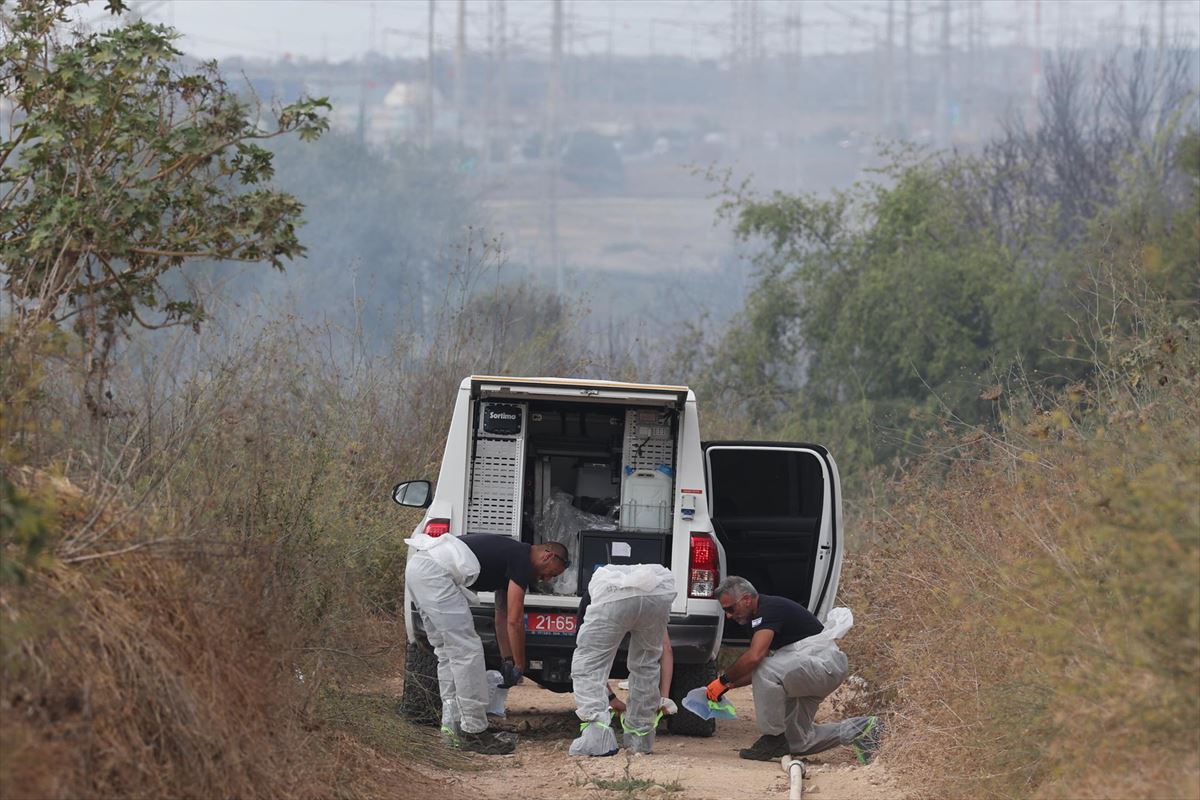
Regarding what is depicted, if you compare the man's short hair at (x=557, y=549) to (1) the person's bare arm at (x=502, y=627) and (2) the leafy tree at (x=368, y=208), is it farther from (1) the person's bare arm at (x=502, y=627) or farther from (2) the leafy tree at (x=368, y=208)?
(2) the leafy tree at (x=368, y=208)

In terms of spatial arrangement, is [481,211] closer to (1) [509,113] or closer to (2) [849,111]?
(1) [509,113]

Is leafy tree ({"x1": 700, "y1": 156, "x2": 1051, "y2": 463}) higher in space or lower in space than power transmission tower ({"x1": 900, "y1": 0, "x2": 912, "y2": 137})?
lower

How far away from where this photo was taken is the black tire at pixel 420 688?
9.97 meters

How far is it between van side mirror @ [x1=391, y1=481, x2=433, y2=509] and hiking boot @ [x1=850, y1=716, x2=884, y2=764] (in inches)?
120

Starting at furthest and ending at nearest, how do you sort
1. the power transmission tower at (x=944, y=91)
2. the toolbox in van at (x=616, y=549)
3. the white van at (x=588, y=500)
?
the power transmission tower at (x=944, y=91) < the toolbox in van at (x=616, y=549) < the white van at (x=588, y=500)

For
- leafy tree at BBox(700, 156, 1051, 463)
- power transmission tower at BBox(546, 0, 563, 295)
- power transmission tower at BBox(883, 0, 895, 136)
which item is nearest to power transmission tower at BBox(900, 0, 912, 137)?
power transmission tower at BBox(883, 0, 895, 136)

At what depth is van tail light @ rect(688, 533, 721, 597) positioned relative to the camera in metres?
9.74

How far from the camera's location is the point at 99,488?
6762 mm

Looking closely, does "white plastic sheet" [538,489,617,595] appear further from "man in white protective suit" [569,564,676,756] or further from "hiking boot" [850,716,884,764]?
"hiking boot" [850,716,884,764]

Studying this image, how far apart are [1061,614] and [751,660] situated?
9.55ft

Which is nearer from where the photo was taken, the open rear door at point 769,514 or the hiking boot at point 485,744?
the hiking boot at point 485,744

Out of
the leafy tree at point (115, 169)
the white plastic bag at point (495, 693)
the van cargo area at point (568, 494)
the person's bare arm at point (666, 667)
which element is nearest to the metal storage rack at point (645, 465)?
the van cargo area at point (568, 494)

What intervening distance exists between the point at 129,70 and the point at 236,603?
452 cm

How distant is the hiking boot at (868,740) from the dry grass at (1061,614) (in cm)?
21
